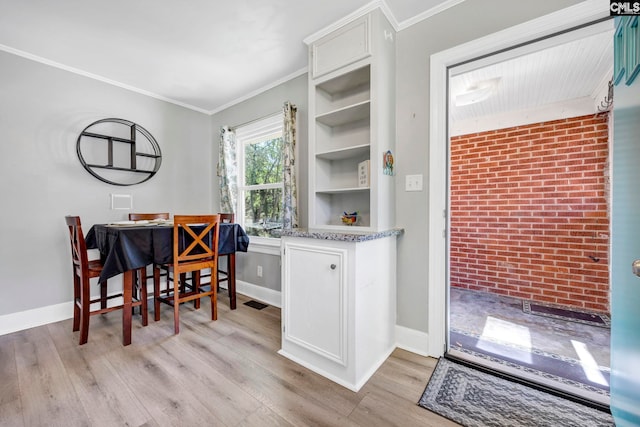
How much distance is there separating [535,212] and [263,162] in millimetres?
3213

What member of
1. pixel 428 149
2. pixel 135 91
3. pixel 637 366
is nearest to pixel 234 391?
pixel 637 366

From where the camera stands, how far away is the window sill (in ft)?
9.35

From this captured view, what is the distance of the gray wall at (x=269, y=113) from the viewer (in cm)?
264

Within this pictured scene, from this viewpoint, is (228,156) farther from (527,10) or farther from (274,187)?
(527,10)

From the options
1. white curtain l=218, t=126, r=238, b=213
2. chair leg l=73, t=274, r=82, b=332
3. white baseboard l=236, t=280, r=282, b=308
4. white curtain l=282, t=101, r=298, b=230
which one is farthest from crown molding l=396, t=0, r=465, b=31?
chair leg l=73, t=274, r=82, b=332

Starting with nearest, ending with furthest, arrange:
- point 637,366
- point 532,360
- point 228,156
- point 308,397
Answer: point 637,366 < point 308,397 < point 532,360 < point 228,156

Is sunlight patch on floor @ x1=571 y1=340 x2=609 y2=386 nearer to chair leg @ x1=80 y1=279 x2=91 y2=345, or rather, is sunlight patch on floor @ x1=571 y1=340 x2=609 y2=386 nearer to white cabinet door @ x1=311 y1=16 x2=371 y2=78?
white cabinet door @ x1=311 y1=16 x2=371 y2=78

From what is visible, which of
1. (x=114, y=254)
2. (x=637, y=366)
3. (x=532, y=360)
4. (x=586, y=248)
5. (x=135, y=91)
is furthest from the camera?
(x=135, y=91)

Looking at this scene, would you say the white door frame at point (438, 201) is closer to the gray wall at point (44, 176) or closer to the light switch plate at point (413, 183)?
the light switch plate at point (413, 183)

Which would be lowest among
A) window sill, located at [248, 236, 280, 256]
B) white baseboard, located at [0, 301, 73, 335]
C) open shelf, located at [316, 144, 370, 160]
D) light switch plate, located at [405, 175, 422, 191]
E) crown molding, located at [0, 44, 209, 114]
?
white baseboard, located at [0, 301, 73, 335]

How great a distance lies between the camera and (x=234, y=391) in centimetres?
147

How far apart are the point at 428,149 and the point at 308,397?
1.72 metres

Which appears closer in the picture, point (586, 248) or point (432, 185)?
point (432, 185)

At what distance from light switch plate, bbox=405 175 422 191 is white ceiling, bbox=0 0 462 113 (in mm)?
1143
